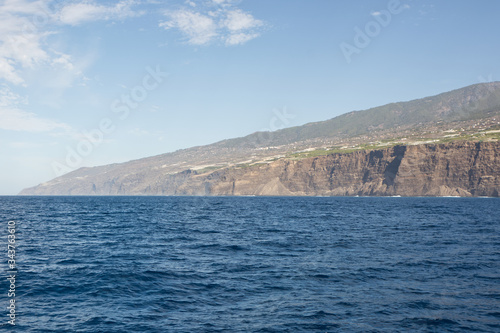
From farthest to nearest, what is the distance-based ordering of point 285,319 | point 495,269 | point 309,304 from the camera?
1. point 495,269
2. point 309,304
3. point 285,319

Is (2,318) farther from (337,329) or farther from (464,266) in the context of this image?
(464,266)

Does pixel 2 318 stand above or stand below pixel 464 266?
above

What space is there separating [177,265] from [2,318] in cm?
1215

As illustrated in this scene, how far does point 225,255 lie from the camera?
1236 inches

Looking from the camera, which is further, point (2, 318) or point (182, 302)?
point (182, 302)

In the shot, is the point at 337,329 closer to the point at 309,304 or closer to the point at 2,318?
the point at 309,304

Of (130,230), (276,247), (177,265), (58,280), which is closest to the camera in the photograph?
(58,280)

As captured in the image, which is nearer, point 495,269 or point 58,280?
point 58,280

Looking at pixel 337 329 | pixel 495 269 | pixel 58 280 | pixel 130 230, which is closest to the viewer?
pixel 337 329

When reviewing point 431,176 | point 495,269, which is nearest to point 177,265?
point 495,269

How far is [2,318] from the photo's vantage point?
16969 millimetres

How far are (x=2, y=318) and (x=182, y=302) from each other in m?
8.36

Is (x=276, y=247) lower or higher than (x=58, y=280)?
lower

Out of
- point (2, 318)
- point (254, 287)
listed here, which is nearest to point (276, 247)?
point (254, 287)
